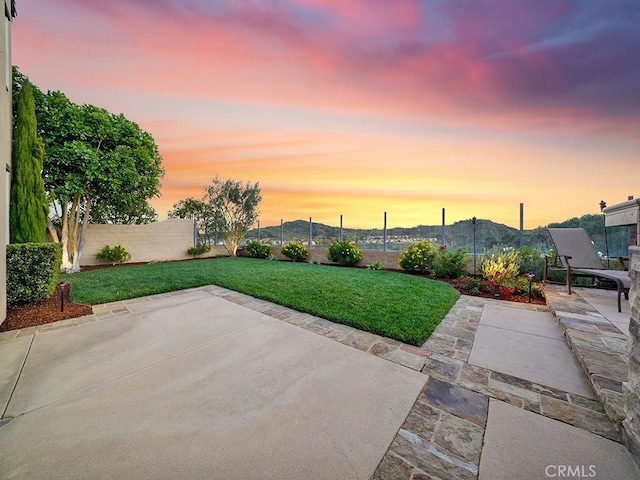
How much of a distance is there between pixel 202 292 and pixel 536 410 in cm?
496

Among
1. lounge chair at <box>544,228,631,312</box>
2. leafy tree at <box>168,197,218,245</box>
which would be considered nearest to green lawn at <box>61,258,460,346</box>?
lounge chair at <box>544,228,631,312</box>

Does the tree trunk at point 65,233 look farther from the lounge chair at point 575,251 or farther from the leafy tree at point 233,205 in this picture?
the lounge chair at point 575,251

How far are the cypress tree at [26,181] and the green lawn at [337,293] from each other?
142 cm

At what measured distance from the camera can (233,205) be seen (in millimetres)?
11523

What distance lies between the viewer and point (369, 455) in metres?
1.31

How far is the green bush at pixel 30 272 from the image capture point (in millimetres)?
3562

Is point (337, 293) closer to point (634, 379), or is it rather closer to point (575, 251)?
point (634, 379)

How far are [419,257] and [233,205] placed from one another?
8625 mm

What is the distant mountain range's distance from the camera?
5.62 metres

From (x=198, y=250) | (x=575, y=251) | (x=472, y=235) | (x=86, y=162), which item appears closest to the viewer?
(x=575, y=251)

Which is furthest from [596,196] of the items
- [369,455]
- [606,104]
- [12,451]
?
[12,451]

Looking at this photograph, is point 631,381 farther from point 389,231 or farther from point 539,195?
point 389,231

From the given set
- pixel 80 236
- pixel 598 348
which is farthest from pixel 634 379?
pixel 80 236

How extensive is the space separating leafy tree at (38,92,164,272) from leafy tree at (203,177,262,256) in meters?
2.77
